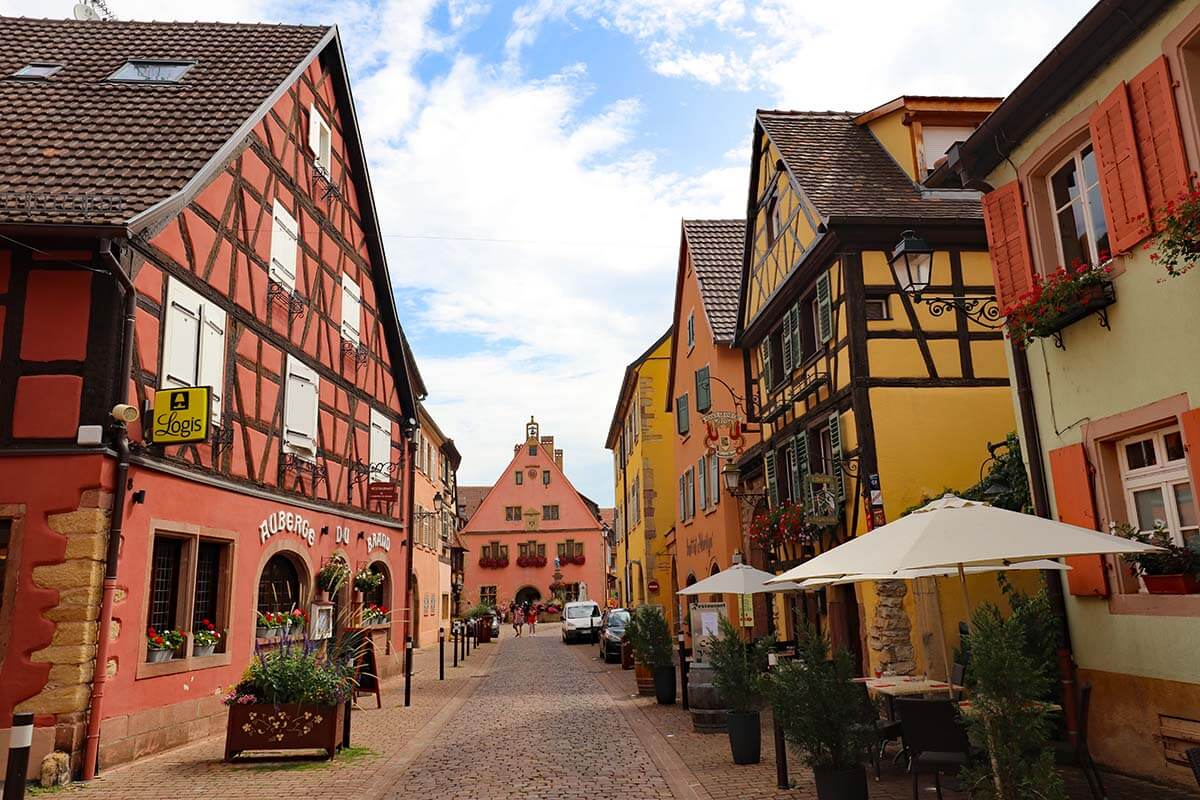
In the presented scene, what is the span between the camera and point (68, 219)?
9242 millimetres

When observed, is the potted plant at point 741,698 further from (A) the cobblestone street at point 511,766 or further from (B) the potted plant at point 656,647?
(B) the potted plant at point 656,647

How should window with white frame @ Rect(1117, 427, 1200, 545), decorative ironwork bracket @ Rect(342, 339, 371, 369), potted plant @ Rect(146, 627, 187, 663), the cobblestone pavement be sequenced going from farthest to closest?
1. decorative ironwork bracket @ Rect(342, 339, 371, 369)
2. potted plant @ Rect(146, 627, 187, 663)
3. the cobblestone pavement
4. window with white frame @ Rect(1117, 427, 1200, 545)

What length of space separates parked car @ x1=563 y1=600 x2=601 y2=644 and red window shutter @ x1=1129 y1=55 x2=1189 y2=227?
28.9m

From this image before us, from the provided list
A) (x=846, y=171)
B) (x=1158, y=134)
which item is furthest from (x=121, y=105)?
(x=1158, y=134)

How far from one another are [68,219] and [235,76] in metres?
5.55

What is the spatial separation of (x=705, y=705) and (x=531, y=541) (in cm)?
4862

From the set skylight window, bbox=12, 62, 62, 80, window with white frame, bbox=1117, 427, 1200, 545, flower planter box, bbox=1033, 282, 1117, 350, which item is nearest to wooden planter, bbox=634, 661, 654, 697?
window with white frame, bbox=1117, 427, 1200, 545

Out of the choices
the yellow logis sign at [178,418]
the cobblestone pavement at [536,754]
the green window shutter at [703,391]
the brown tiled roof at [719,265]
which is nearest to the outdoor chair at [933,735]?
the cobblestone pavement at [536,754]

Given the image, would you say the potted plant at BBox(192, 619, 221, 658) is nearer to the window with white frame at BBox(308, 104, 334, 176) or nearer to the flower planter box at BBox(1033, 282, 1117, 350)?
the window with white frame at BBox(308, 104, 334, 176)

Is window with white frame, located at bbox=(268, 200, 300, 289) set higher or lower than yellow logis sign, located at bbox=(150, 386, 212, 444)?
higher

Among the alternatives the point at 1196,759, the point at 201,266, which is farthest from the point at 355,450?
the point at 1196,759

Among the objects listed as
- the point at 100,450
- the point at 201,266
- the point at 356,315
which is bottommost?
the point at 100,450

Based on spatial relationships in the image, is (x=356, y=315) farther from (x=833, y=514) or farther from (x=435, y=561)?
(x=435, y=561)

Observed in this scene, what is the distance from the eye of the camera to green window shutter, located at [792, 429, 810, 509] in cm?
1462
